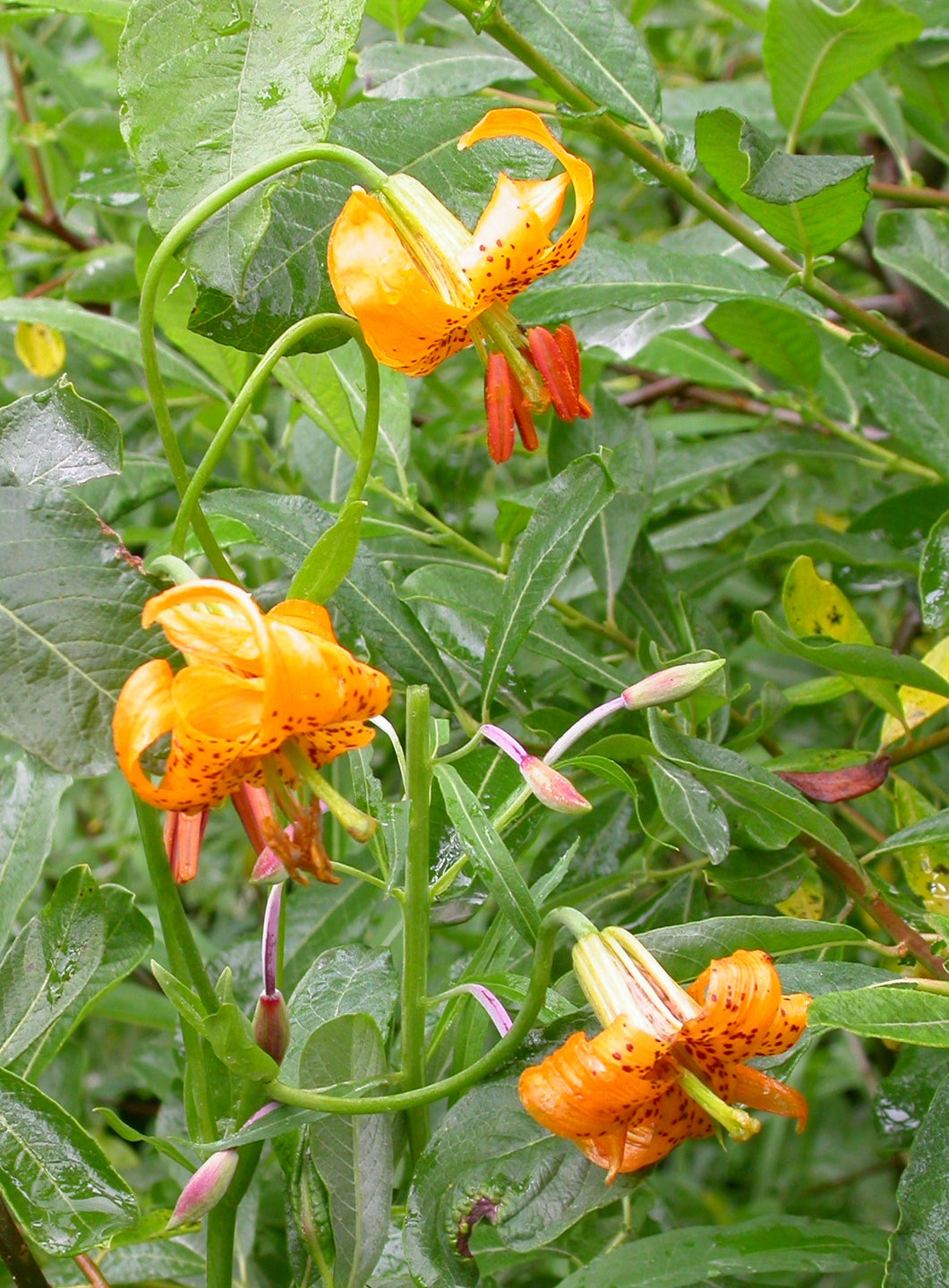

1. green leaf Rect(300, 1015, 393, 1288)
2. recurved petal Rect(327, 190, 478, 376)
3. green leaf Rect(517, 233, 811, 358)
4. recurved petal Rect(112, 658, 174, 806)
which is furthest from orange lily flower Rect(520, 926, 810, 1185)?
green leaf Rect(517, 233, 811, 358)

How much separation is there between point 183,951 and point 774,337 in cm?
89

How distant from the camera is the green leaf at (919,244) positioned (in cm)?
121

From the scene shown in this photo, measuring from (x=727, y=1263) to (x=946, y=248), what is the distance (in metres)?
0.91

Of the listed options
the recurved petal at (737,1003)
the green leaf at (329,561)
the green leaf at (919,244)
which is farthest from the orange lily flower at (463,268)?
the green leaf at (919,244)

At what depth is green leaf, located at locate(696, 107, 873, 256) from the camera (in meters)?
0.89

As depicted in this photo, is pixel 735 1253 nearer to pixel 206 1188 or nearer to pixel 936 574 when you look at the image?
pixel 206 1188

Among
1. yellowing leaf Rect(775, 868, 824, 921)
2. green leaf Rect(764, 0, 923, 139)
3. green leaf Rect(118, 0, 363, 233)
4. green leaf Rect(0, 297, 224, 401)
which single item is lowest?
yellowing leaf Rect(775, 868, 824, 921)

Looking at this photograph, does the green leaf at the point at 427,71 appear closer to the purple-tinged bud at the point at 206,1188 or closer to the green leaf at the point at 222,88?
the green leaf at the point at 222,88

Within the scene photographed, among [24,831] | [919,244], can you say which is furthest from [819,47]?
[24,831]

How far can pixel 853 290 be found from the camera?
2242 millimetres

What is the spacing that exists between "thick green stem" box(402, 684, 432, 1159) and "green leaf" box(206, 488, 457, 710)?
18 centimetres

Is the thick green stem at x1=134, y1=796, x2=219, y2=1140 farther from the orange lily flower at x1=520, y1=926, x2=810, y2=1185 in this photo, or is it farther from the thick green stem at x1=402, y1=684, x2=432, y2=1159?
the orange lily flower at x1=520, y1=926, x2=810, y2=1185

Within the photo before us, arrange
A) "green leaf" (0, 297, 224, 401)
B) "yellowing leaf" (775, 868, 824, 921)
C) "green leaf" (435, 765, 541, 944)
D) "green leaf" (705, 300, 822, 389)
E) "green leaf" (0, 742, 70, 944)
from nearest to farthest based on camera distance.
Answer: "green leaf" (435, 765, 541, 944) < "green leaf" (0, 742, 70, 944) < "yellowing leaf" (775, 868, 824, 921) < "green leaf" (0, 297, 224, 401) < "green leaf" (705, 300, 822, 389)

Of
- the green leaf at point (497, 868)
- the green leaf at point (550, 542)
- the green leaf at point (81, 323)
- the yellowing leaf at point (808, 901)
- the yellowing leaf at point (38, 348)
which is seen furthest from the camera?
the yellowing leaf at point (38, 348)
